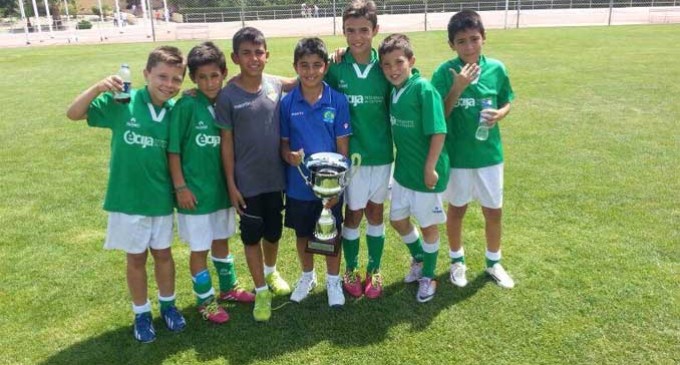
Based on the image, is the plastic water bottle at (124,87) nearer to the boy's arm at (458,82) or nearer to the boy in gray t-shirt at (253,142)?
the boy in gray t-shirt at (253,142)

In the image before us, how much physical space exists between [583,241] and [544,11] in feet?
130

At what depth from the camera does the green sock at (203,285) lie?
3.35 metres

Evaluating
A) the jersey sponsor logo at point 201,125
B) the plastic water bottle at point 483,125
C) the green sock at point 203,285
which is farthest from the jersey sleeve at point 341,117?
the green sock at point 203,285

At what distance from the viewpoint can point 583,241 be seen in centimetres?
433

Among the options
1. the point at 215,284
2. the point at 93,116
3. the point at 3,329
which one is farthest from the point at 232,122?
the point at 3,329

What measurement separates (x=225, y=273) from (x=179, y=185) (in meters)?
0.79

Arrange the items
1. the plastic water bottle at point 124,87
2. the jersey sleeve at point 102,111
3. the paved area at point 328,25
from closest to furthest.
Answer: the plastic water bottle at point 124,87 < the jersey sleeve at point 102,111 < the paved area at point 328,25

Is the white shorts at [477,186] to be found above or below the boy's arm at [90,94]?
below

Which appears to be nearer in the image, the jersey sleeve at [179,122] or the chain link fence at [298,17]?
the jersey sleeve at [179,122]

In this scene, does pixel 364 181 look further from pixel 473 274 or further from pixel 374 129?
pixel 473 274

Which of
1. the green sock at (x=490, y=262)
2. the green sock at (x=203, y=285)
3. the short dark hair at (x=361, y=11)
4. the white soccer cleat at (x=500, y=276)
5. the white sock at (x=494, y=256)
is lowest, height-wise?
the white soccer cleat at (x=500, y=276)

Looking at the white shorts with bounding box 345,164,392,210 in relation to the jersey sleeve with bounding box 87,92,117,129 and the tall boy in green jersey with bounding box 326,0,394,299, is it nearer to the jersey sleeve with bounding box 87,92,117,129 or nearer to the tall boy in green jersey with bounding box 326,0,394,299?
the tall boy in green jersey with bounding box 326,0,394,299

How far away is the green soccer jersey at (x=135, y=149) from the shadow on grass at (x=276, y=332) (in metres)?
0.79

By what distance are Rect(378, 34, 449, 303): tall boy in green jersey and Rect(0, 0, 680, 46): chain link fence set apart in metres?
26.5
